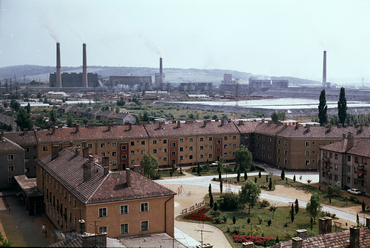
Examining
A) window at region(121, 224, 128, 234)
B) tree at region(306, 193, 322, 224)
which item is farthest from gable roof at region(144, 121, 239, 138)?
Answer: window at region(121, 224, 128, 234)

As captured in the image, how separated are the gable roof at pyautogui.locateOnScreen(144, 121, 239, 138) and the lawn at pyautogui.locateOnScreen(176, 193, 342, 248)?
61.8ft

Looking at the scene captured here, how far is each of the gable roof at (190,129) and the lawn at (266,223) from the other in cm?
1883

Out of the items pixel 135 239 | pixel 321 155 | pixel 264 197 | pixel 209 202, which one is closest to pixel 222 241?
pixel 135 239

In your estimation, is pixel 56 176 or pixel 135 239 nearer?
pixel 135 239

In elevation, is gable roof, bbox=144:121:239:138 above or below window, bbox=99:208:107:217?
above

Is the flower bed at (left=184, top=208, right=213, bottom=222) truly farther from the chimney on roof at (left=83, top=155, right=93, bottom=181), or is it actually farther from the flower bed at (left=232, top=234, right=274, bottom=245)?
the chimney on roof at (left=83, top=155, right=93, bottom=181)

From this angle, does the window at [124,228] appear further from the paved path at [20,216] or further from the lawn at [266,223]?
the paved path at [20,216]

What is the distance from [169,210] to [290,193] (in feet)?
61.7

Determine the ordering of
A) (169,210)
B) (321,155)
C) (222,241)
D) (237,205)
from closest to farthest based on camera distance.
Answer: (169,210) < (222,241) < (237,205) < (321,155)

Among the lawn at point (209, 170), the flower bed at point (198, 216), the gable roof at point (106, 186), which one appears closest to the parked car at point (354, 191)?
the lawn at point (209, 170)

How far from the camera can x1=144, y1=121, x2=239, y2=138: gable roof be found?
55.3 meters

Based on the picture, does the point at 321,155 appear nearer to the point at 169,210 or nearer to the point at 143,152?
the point at 143,152

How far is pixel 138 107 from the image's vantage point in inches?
5231

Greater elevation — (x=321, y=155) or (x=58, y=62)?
(x=58, y=62)
